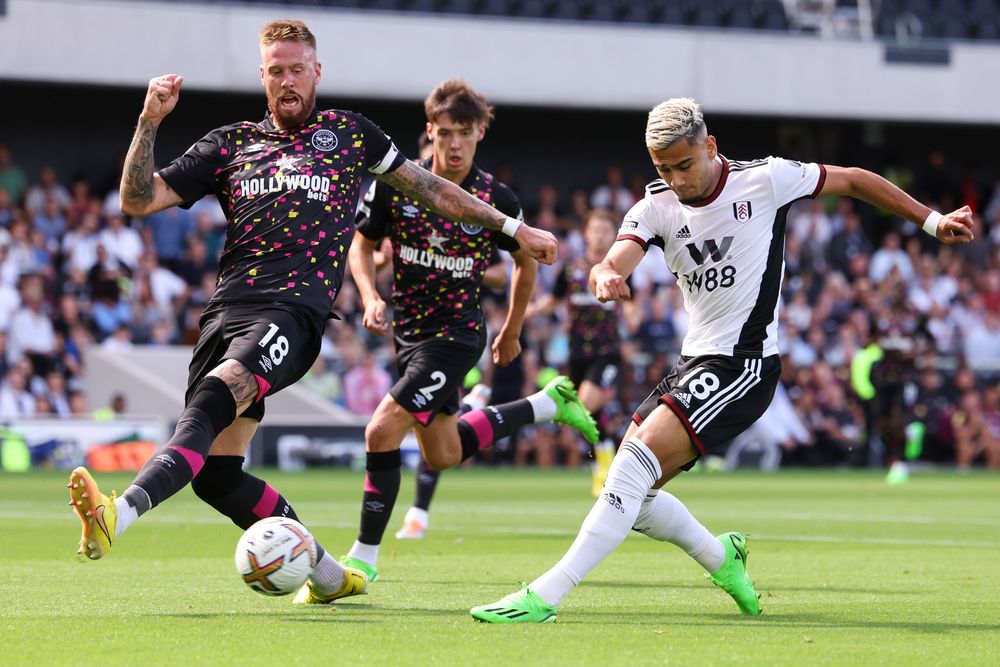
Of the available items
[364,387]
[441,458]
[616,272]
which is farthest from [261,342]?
[364,387]

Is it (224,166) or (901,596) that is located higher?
(224,166)

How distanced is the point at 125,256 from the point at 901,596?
15.9m

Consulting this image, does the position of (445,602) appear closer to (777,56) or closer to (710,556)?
(710,556)

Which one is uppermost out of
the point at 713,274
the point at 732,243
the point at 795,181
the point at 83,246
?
the point at 795,181

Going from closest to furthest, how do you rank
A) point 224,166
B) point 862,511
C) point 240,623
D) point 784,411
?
point 240,623 < point 224,166 < point 862,511 < point 784,411

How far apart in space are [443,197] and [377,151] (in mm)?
338

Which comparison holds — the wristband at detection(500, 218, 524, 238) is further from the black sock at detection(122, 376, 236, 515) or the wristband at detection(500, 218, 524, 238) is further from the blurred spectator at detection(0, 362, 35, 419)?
the blurred spectator at detection(0, 362, 35, 419)

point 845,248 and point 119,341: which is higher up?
point 845,248

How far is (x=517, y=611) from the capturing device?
5910 millimetres

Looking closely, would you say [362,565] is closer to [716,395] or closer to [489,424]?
[489,424]

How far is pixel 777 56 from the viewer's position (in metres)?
27.8

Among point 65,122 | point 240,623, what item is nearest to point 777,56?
point 65,122

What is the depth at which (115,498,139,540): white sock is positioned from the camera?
5512 millimetres

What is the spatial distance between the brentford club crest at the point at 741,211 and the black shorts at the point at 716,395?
1.86 ft
